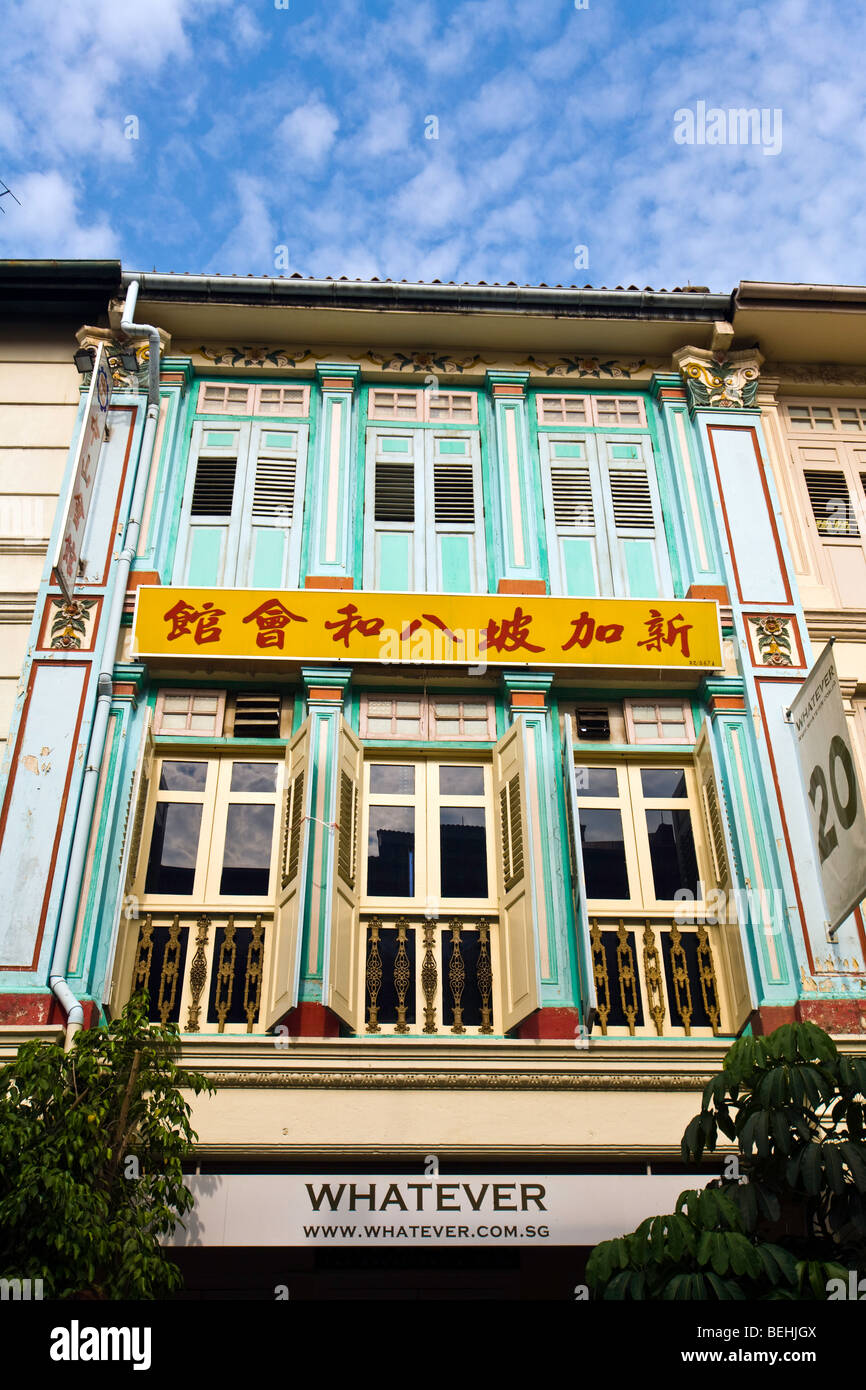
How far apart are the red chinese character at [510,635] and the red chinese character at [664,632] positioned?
2.59 ft

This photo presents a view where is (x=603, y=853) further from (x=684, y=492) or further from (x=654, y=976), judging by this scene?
(x=684, y=492)

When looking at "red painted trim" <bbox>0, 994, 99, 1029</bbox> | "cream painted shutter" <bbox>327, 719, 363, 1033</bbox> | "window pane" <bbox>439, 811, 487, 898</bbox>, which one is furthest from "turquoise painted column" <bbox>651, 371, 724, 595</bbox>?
"red painted trim" <bbox>0, 994, 99, 1029</bbox>

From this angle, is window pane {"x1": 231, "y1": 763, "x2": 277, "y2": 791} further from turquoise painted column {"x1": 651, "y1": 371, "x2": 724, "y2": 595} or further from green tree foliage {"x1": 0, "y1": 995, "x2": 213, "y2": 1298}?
turquoise painted column {"x1": 651, "y1": 371, "x2": 724, "y2": 595}

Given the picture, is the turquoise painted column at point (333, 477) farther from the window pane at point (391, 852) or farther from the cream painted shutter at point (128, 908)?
the cream painted shutter at point (128, 908)

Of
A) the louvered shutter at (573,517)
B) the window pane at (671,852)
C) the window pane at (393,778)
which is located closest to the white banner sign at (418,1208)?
the window pane at (671,852)

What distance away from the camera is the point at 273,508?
9.98m

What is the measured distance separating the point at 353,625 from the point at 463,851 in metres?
1.83

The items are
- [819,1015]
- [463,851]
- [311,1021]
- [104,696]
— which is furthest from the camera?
[104,696]

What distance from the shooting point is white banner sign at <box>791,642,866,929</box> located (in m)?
7.36

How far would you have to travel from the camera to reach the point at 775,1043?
5.56 meters

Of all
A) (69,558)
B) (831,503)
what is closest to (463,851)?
(69,558)

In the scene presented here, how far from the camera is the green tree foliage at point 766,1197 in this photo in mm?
5027

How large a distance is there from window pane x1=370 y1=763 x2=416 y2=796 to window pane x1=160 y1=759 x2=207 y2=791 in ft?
3.83

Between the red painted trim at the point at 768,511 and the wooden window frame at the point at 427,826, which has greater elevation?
the red painted trim at the point at 768,511
